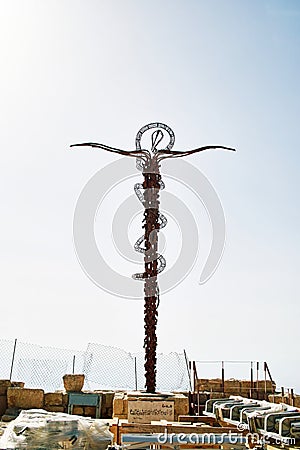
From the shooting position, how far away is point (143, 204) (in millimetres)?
13219

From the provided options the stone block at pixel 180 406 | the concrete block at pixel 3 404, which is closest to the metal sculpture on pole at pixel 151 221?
the stone block at pixel 180 406

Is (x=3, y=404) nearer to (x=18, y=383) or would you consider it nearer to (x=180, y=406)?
(x=18, y=383)

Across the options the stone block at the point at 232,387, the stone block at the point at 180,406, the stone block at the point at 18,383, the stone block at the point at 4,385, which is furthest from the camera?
the stone block at the point at 232,387

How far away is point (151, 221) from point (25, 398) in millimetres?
5377

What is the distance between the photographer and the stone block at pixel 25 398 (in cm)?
1411

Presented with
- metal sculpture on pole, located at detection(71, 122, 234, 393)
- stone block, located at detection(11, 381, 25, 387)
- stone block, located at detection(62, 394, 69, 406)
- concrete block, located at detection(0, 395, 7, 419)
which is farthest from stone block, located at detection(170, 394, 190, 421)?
stone block, located at detection(11, 381, 25, 387)

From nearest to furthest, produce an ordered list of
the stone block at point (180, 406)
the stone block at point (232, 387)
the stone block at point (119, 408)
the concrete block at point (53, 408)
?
the stone block at point (119, 408)
the stone block at point (180, 406)
the concrete block at point (53, 408)
the stone block at point (232, 387)

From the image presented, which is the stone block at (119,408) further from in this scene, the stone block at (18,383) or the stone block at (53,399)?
the stone block at (18,383)

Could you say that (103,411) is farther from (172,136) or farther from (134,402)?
(172,136)

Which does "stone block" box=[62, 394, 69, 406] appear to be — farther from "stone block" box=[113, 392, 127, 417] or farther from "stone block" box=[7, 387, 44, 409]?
"stone block" box=[113, 392, 127, 417]

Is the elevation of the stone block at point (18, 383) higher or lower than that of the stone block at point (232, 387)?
lower

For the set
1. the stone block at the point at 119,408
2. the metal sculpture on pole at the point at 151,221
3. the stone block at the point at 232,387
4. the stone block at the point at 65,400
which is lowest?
the stone block at the point at 119,408

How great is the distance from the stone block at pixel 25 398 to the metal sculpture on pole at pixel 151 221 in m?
3.27

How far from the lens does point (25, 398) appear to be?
14188 millimetres
